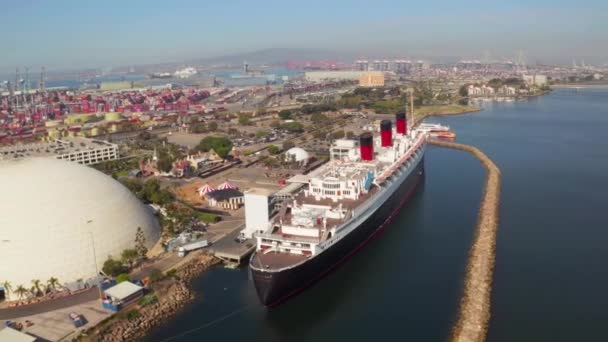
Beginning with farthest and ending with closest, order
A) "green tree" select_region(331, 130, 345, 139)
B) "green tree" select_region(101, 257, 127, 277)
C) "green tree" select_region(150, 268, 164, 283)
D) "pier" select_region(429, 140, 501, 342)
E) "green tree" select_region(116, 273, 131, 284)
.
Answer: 1. "green tree" select_region(331, 130, 345, 139)
2. "green tree" select_region(101, 257, 127, 277)
3. "green tree" select_region(150, 268, 164, 283)
4. "green tree" select_region(116, 273, 131, 284)
5. "pier" select_region(429, 140, 501, 342)

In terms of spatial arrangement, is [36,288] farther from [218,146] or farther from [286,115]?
[286,115]

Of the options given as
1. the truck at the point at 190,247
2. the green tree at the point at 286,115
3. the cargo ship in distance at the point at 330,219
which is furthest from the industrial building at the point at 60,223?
the green tree at the point at 286,115

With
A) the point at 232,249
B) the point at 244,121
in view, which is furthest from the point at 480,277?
the point at 244,121

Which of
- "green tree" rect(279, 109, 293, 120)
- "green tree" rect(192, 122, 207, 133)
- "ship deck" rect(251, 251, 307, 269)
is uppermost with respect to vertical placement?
"green tree" rect(279, 109, 293, 120)

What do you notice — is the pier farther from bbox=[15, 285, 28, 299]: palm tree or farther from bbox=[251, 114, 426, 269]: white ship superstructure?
bbox=[15, 285, 28, 299]: palm tree

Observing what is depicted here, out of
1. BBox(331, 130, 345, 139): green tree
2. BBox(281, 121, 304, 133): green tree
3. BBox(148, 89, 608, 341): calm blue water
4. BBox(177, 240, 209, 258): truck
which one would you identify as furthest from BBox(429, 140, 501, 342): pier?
BBox(281, 121, 304, 133): green tree

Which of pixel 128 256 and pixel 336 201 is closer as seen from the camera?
pixel 128 256
